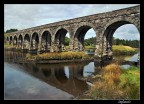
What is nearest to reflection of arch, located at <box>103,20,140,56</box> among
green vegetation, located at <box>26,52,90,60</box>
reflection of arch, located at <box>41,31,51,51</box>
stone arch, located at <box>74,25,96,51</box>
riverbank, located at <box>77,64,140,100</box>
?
green vegetation, located at <box>26,52,90,60</box>

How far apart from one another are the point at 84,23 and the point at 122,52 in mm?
22529

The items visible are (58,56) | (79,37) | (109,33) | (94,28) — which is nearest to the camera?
(109,33)

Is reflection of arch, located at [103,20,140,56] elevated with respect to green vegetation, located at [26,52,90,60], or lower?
elevated

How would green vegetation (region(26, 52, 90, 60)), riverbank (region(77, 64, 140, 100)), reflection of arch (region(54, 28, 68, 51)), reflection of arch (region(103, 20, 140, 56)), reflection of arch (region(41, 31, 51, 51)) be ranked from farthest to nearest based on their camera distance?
1. reflection of arch (region(41, 31, 51, 51))
2. reflection of arch (region(54, 28, 68, 51))
3. green vegetation (region(26, 52, 90, 60))
4. reflection of arch (region(103, 20, 140, 56))
5. riverbank (region(77, 64, 140, 100))

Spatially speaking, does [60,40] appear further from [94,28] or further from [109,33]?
[109,33]

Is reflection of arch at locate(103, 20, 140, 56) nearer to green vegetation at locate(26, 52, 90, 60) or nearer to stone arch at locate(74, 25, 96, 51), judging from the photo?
green vegetation at locate(26, 52, 90, 60)

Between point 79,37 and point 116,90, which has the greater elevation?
point 79,37

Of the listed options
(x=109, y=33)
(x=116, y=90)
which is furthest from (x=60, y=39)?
(x=116, y=90)

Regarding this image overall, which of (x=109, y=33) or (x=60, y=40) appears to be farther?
(x=60, y=40)

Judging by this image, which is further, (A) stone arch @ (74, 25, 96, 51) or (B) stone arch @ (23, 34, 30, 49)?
(B) stone arch @ (23, 34, 30, 49)

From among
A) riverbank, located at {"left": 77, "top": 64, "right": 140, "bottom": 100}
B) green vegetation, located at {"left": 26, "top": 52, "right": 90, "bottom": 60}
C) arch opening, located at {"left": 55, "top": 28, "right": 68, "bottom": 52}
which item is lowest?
riverbank, located at {"left": 77, "top": 64, "right": 140, "bottom": 100}

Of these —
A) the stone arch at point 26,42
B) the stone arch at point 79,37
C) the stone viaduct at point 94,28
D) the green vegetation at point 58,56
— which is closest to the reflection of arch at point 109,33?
the stone viaduct at point 94,28

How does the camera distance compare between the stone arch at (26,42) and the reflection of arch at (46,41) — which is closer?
the reflection of arch at (46,41)

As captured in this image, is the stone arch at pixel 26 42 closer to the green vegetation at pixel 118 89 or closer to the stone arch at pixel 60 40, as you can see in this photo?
the stone arch at pixel 60 40
